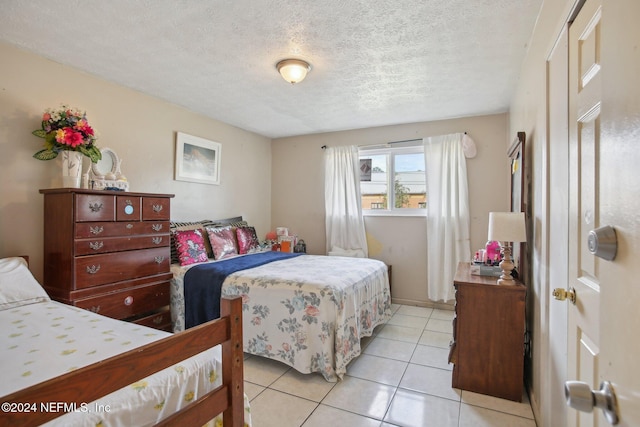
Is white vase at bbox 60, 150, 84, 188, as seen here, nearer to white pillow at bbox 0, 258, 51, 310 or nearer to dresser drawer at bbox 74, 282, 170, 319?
white pillow at bbox 0, 258, 51, 310

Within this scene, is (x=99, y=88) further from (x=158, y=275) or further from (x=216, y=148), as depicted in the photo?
(x=158, y=275)

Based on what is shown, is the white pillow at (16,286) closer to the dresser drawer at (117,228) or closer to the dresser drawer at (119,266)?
the dresser drawer at (119,266)

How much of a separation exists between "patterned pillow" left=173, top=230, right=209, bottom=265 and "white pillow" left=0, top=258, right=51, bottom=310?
45.9 inches

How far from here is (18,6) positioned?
182 cm

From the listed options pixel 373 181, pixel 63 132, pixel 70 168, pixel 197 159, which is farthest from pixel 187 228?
pixel 373 181

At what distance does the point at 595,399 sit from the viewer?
0.55 m

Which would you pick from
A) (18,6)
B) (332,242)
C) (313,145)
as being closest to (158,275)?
(18,6)

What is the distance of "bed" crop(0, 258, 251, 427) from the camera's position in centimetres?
68

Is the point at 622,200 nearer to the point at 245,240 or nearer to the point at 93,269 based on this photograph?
the point at 93,269

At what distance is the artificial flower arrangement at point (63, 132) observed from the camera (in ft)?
7.63

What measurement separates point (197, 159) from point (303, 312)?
93.3 inches

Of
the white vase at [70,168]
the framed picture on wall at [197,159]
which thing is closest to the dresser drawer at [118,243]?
the white vase at [70,168]

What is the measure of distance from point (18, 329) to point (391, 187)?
12.5ft

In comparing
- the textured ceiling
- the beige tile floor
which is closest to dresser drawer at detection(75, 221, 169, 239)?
the textured ceiling
